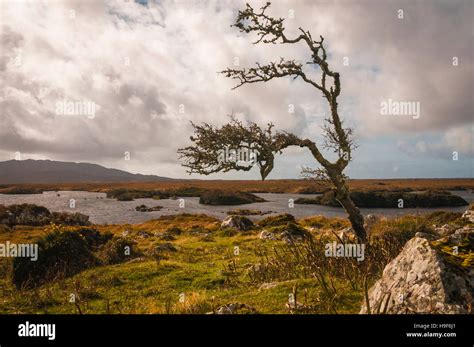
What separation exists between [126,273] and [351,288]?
10.5 m

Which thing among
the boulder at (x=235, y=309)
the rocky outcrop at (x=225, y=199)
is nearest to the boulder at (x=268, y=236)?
the boulder at (x=235, y=309)

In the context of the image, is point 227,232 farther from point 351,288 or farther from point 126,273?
point 351,288

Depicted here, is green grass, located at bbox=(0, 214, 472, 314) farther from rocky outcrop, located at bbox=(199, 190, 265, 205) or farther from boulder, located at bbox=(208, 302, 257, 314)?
rocky outcrop, located at bbox=(199, 190, 265, 205)

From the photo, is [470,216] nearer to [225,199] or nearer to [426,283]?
[426,283]

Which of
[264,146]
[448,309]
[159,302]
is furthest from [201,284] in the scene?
[448,309]

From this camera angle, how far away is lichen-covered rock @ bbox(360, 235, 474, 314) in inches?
234

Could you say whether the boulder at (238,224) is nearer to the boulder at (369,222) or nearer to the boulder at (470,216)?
the boulder at (369,222)

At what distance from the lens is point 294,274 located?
12.6 metres

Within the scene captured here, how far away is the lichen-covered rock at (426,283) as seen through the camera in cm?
595

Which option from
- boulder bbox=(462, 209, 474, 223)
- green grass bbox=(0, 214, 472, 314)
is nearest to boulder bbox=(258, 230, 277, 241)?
green grass bbox=(0, 214, 472, 314)

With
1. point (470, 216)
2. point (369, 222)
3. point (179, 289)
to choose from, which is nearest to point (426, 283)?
point (179, 289)

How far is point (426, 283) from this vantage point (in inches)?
247

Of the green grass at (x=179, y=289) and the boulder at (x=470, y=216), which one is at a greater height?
the boulder at (x=470, y=216)

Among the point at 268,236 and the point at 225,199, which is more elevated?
the point at 268,236
